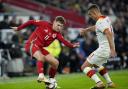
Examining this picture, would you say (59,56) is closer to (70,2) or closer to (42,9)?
(42,9)

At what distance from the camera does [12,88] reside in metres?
15.5

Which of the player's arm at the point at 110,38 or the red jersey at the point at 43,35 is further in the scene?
the red jersey at the point at 43,35

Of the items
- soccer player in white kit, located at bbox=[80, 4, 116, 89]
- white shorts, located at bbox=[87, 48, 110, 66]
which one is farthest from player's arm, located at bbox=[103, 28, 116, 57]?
white shorts, located at bbox=[87, 48, 110, 66]

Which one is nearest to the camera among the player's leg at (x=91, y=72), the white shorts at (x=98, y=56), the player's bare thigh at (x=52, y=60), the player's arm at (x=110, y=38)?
the player's arm at (x=110, y=38)

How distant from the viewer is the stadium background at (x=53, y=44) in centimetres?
2291

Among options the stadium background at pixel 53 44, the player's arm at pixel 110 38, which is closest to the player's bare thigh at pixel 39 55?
the player's arm at pixel 110 38

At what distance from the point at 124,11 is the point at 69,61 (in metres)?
12.0

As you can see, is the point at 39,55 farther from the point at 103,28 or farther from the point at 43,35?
the point at 103,28

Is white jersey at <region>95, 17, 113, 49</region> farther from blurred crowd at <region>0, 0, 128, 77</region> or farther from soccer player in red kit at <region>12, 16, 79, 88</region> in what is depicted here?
blurred crowd at <region>0, 0, 128, 77</region>

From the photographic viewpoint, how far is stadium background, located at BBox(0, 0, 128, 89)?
902 inches

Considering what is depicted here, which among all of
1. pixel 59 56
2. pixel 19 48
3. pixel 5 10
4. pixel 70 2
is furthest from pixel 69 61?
pixel 70 2

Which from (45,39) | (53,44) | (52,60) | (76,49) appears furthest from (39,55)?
(76,49)

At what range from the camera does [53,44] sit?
75.4ft

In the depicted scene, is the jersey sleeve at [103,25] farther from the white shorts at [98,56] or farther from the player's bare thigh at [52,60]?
the player's bare thigh at [52,60]
